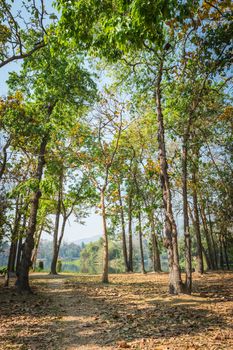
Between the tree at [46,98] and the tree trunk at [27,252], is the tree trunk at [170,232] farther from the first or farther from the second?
the tree trunk at [27,252]

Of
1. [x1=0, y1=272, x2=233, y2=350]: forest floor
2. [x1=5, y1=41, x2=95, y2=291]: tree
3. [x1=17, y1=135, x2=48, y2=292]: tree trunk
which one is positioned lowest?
[x1=0, y1=272, x2=233, y2=350]: forest floor

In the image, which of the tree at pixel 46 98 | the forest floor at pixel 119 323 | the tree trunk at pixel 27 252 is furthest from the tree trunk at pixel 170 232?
the tree trunk at pixel 27 252

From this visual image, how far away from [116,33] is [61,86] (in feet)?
27.4

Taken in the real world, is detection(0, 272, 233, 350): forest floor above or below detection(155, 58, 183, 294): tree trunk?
below

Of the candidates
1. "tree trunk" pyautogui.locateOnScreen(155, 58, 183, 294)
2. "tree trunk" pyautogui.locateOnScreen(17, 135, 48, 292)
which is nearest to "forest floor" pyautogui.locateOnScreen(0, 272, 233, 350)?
"tree trunk" pyautogui.locateOnScreen(155, 58, 183, 294)

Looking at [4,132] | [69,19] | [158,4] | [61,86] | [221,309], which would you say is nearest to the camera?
[158,4]

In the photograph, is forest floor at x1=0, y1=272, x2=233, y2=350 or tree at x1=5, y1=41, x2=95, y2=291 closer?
forest floor at x1=0, y1=272, x2=233, y2=350

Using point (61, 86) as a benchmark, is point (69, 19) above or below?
below

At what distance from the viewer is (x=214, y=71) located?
1013 centimetres

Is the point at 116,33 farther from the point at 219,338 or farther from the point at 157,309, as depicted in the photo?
the point at 157,309

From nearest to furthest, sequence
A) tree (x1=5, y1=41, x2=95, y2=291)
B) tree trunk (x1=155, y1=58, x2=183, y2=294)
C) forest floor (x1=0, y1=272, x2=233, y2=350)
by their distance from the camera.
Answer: forest floor (x1=0, y1=272, x2=233, y2=350), tree trunk (x1=155, y1=58, x2=183, y2=294), tree (x1=5, y1=41, x2=95, y2=291)

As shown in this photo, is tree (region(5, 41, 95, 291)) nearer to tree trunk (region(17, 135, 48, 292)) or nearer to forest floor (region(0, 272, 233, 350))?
tree trunk (region(17, 135, 48, 292))

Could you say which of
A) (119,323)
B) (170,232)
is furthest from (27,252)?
(119,323)

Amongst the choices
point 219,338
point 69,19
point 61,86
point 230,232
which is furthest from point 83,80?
point 230,232
